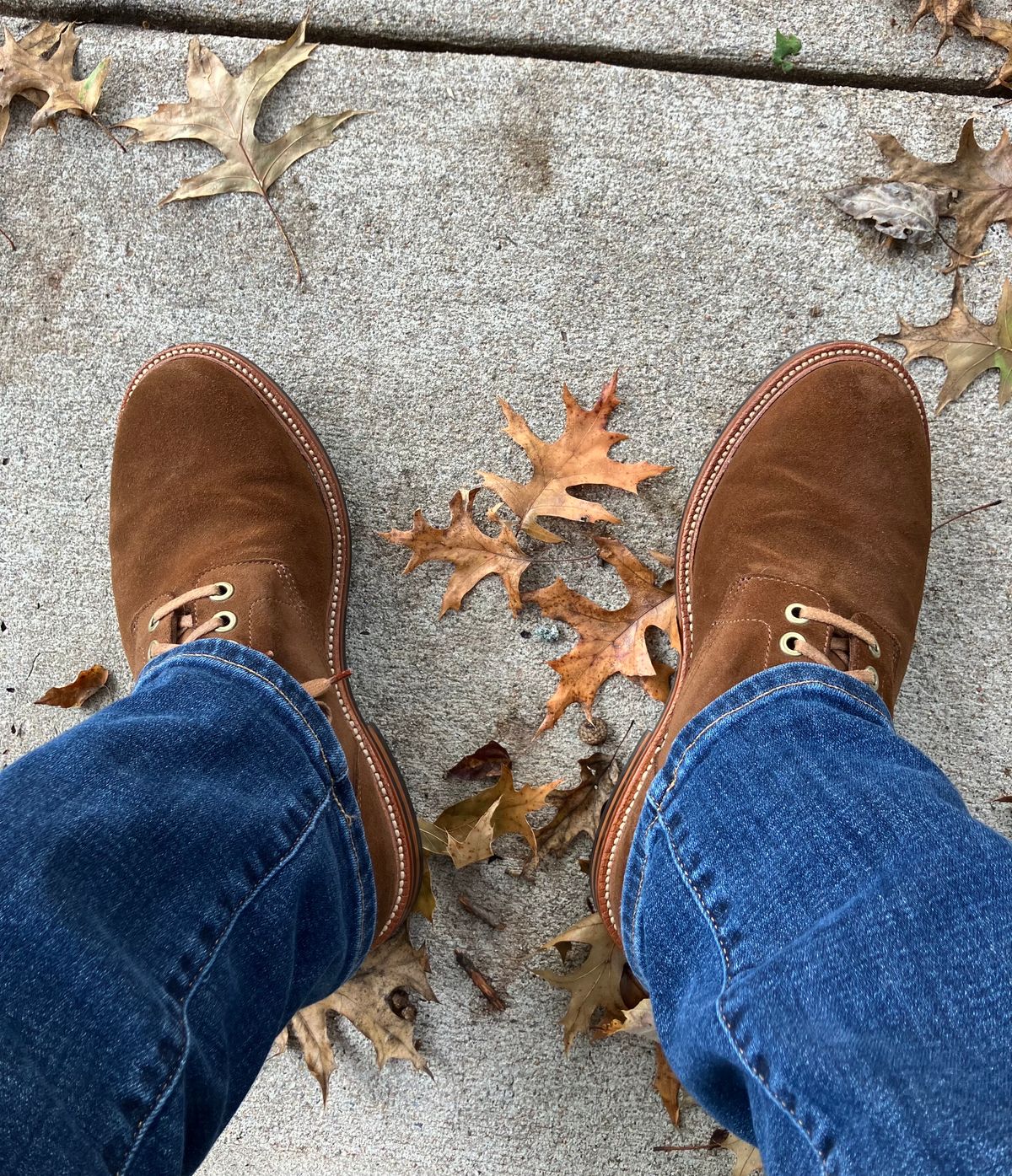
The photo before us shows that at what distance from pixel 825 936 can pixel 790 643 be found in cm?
50

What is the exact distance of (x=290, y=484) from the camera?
1415 millimetres

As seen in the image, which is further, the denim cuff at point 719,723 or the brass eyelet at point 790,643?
the brass eyelet at point 790,643

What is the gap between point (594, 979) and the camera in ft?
4.48

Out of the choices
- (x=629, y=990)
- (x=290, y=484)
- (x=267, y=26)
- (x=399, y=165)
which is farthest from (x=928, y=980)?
(x=267, y=26)

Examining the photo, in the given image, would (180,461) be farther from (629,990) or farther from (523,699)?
(629,990)

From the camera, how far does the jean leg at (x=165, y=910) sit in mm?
740

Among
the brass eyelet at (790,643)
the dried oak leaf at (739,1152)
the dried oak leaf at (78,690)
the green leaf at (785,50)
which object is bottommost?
the dried oak leaf at (739,1152)

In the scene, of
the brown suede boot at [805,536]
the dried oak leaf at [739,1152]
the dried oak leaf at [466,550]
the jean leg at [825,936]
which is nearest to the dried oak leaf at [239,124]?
the dried oak leaf at [466,550]

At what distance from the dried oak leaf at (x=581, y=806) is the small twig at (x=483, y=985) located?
0.76 ft

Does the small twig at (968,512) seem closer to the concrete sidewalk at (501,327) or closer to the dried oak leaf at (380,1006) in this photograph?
the concrete sidewalk at (501,327)

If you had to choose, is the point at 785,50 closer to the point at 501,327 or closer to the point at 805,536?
the point at 501,327

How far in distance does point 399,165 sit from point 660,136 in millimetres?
441

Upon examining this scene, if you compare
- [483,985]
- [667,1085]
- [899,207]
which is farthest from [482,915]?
[899,207]

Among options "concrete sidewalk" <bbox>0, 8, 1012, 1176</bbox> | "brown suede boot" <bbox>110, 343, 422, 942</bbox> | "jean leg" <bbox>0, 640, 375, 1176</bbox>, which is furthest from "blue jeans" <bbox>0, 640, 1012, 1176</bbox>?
"concrete sidewalk" <bbox>0, 8, 1012, 1176</bbox>
